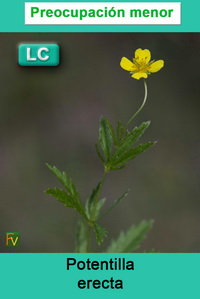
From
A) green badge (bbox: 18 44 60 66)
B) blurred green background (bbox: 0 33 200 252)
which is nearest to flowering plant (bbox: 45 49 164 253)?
green badge (bbox: 18 44 60 66)

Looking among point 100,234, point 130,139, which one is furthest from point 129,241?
point 130,139

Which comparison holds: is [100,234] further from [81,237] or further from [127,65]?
[127,65]

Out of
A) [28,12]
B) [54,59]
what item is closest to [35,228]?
[54,59]

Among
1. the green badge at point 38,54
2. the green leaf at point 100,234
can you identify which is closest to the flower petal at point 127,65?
the green badge at point 38,54

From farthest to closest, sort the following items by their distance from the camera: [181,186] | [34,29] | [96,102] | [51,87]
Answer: [96,102] → [181,186] → [51,87] → [34,29]

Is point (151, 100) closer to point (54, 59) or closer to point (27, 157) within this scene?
point (27, 157)

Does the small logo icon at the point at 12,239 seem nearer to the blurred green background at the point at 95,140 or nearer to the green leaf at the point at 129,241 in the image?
the green leaf at the point at 129,241
